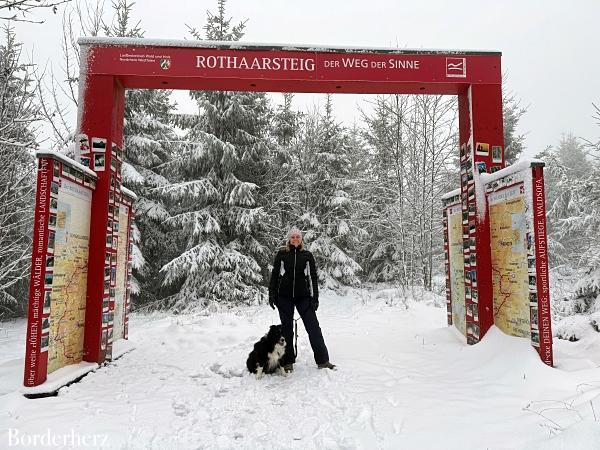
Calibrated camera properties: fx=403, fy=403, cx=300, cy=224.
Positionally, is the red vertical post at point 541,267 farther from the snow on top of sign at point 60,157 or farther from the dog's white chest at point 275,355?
the snow on top of sign at point 60,157

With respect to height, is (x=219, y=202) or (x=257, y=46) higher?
(x=257, y=46)

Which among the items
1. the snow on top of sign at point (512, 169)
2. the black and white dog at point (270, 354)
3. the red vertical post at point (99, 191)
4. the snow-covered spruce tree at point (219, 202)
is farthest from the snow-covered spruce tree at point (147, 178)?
the snow on top of sign at point (512, 169)

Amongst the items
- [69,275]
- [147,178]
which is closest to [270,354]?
[69,275]

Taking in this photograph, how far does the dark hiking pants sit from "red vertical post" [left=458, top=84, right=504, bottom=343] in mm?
2592

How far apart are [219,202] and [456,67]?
10.6 metres

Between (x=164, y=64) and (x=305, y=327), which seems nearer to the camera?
(x=305, y=327)

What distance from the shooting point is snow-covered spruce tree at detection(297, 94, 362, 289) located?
17734 millimetres

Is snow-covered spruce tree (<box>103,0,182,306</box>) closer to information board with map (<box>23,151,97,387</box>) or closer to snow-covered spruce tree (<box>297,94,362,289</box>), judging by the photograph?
snow-covered spruce tree (<box>297,94,362,289</box>)

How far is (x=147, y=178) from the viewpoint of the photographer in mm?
15969

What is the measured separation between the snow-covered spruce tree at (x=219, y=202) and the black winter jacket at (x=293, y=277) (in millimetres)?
8655

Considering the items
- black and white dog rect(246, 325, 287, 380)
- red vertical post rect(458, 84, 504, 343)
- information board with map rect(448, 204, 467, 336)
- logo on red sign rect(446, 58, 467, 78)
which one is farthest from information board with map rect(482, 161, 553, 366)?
black and white dog rect(246, 325, 287, 380)

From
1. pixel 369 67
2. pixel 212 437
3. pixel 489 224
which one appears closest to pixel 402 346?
pixel 489 224

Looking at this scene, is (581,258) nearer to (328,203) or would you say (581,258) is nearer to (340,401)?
(328,203)

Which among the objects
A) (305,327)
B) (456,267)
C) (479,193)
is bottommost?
(305,327)
